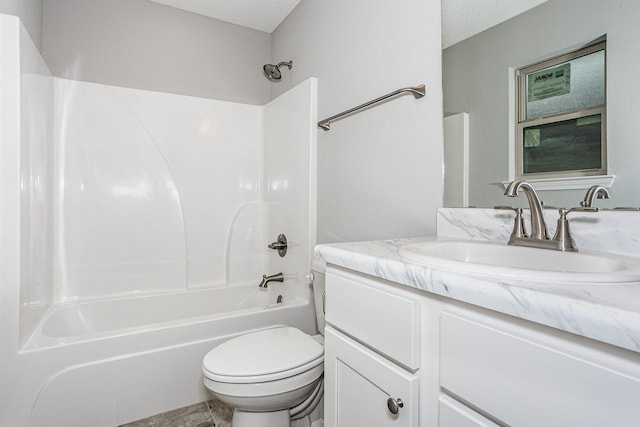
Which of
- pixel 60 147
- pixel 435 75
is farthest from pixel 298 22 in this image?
pixel 60 147

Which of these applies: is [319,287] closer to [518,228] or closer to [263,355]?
[263,355]

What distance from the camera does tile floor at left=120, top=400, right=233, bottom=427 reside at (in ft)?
5.24

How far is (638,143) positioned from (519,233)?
13.1 inches

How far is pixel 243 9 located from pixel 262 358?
232 cm

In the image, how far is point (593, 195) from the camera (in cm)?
88

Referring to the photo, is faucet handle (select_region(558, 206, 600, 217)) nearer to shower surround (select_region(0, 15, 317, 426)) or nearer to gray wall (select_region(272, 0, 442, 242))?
gray wall (select_region(272, 0, 442, 242))

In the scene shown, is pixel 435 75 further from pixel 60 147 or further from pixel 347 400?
pixel 60 147

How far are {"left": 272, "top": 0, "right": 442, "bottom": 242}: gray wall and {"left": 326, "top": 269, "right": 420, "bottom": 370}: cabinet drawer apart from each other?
20.4 inches

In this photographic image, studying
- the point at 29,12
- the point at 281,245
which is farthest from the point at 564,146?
the point at 29,12

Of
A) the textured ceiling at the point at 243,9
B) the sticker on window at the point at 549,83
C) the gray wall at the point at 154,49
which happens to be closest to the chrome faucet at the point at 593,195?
the sticker on window at the point at 549,83

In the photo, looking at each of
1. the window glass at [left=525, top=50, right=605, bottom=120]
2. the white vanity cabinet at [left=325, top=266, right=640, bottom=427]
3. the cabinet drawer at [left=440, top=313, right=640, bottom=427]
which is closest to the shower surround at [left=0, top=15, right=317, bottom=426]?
the white vanity cabinet at [left=325, top=266, right=640, bottom=427]

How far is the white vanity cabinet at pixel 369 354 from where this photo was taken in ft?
2.45

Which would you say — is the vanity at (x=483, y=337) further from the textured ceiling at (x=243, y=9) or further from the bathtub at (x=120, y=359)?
the textured ceiling at (x=243, y=9)

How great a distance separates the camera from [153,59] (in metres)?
2.33
